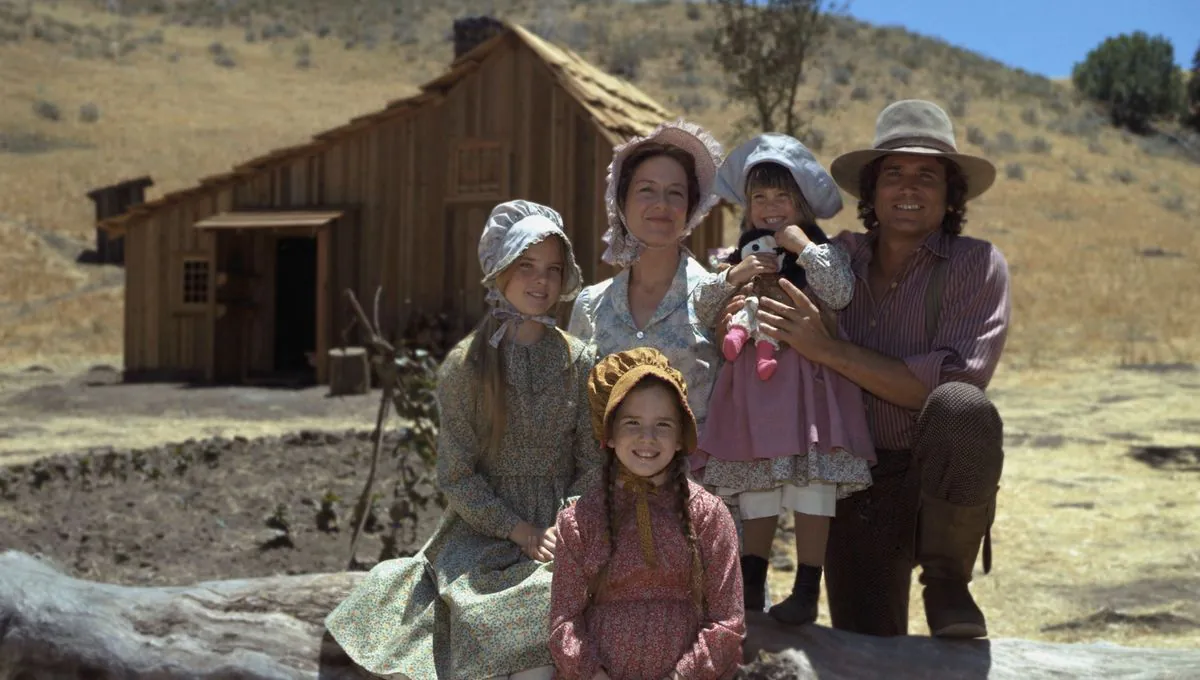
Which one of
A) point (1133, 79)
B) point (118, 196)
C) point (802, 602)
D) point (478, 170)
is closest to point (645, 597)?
point (802, 602)

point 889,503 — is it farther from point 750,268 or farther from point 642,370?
point 642,370

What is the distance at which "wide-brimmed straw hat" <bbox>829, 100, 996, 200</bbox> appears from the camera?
144 inches

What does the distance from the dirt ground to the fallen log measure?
6.85ft

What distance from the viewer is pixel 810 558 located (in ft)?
11.0

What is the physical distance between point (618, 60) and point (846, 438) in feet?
146

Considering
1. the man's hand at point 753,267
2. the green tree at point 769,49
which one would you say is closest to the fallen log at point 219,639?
the man's hand at point 753,267

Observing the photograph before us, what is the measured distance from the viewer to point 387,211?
16.2m

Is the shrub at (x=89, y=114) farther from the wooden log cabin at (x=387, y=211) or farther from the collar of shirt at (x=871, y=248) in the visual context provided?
the collar of shirt at (x=871, y=248)

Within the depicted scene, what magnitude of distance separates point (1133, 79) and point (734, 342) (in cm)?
5001

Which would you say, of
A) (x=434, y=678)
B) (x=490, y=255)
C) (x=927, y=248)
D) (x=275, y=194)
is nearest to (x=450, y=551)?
(x=434, y=678)

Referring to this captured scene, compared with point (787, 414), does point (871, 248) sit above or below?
above

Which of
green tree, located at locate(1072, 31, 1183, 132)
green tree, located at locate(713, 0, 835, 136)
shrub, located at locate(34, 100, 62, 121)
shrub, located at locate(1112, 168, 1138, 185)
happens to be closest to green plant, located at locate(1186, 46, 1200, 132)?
green tree, located at locate(1072, 31, 1183, 132)

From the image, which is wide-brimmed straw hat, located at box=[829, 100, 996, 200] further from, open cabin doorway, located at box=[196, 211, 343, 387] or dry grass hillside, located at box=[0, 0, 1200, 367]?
dry grass hillside, located at box=[0, 0, 1200, 367]

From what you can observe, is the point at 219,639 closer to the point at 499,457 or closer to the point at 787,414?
the point at 499,457
